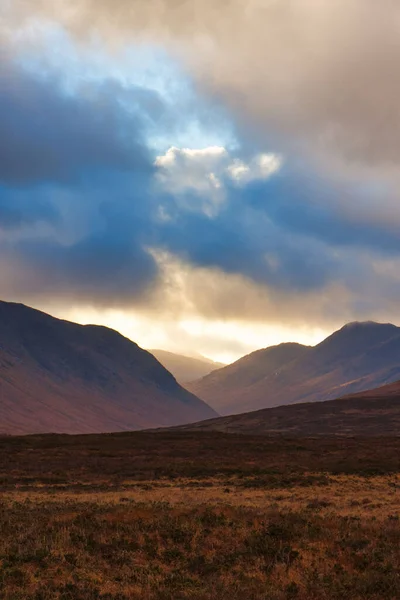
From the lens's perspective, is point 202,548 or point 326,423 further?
point 326,423

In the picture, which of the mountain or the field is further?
the mountain

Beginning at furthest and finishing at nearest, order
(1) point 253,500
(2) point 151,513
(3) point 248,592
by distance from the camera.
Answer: (1) point 253,500
(2) point 151,513
(3) point 248,592

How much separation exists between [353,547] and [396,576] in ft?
11.4

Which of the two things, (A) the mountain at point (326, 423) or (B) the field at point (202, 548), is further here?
(A) the mountain at point (326, 423)

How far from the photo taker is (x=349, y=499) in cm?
4047

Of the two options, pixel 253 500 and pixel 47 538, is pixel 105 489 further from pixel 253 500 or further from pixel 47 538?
pixel 47 538

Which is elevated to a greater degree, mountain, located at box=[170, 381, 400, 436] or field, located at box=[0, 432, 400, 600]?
mountain, located at box=[170, 381, 400, 436]

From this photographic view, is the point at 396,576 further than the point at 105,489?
No

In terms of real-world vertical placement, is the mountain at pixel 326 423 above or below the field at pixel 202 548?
above

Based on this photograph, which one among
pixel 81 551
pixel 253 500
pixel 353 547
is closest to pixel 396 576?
pixel 353 547

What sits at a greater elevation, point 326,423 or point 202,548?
point 326,423

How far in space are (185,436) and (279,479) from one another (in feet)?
195

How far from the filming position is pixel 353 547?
2392 centimetres

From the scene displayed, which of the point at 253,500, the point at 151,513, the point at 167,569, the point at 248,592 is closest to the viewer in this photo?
the point at 248,592
